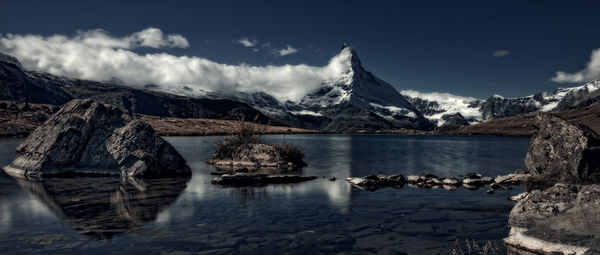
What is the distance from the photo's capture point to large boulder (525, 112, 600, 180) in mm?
27516

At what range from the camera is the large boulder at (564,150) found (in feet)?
90.3

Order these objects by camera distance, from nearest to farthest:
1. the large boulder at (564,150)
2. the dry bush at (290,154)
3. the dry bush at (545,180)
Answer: the dry bush at (545,180) < the large boulder at (564,150) < the dry bush at (290,154)

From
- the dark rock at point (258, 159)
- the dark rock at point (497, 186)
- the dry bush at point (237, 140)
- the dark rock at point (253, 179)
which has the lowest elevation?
the dark rock at point (497, 186)

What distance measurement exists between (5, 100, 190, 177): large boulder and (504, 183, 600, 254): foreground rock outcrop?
2831cm

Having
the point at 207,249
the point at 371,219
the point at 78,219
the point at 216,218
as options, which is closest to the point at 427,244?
the point at 371,219

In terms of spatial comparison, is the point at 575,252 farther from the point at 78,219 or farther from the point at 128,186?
the point at 128,186

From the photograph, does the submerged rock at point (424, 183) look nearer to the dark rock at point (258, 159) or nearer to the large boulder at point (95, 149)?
the dark rock at point (258, 159)

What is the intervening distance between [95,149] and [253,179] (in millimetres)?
15421

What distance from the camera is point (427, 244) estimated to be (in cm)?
1455

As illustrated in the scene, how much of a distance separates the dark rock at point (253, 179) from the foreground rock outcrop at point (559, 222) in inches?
756

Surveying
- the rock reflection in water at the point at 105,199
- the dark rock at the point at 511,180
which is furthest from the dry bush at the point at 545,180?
the rock reflection in water at the point at 105,199

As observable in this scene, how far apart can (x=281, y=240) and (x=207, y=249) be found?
303cm

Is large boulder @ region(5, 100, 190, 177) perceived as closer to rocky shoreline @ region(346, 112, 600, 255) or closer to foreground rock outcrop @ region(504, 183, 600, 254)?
rocky shoreline @ region(346, 112, 600, 255)

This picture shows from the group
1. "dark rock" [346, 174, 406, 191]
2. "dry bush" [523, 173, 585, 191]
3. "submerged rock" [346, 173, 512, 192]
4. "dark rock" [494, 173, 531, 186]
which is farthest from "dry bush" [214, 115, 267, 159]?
"dry bush" [523, 173, 585, 191]
